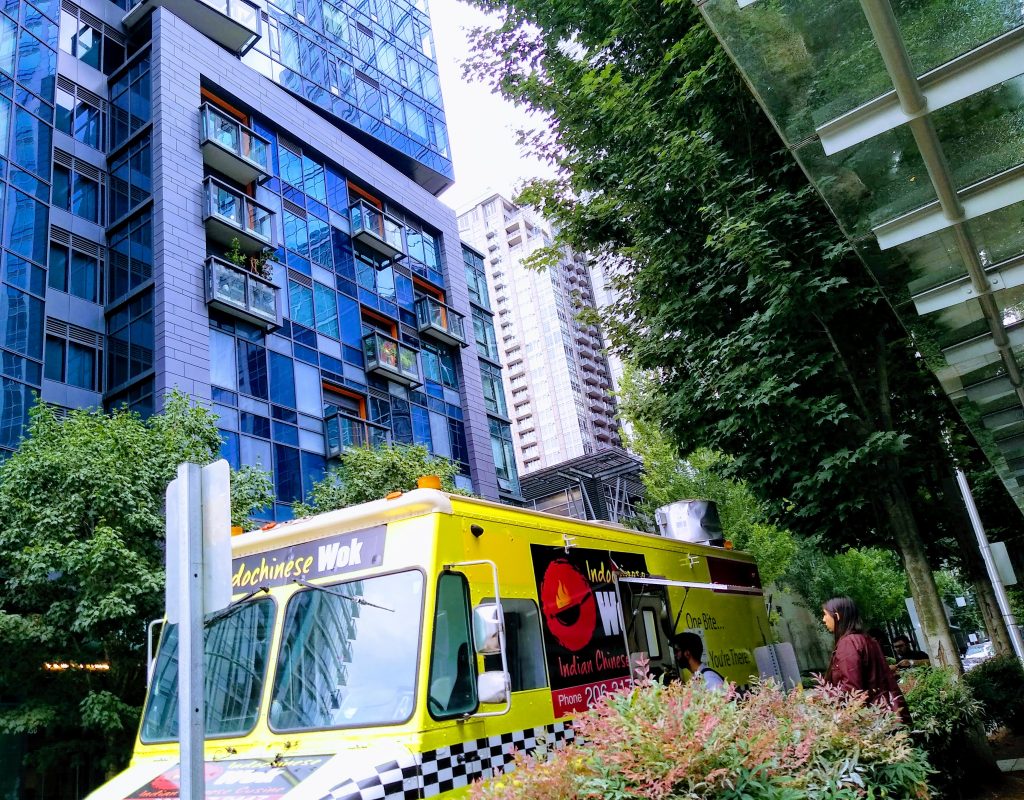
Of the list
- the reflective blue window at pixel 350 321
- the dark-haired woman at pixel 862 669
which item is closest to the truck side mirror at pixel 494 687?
the dark-haired woman at pixel 862 669

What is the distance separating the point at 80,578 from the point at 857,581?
1394 inches

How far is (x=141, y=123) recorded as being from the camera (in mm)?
22828

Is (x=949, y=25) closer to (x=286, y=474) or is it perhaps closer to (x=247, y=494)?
(x=247, y=494)

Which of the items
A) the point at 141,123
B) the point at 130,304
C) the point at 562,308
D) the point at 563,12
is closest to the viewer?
the point at 563,12

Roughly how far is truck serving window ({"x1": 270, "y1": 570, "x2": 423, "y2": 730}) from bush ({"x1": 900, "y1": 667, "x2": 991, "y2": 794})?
5118 millimetres

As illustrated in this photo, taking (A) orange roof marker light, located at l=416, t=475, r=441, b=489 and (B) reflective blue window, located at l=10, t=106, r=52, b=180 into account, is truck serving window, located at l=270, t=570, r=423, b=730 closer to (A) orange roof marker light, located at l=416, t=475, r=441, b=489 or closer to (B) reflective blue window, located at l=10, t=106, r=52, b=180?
(A) orange roof marker light, located at l=416, t=475, r=441, b=489

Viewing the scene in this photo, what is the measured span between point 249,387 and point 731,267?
635 inches

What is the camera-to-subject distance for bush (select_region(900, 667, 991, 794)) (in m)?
7.54

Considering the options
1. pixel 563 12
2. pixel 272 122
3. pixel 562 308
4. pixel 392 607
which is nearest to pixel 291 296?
pixel 272 122

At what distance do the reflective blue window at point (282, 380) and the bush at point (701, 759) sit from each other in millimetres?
20082

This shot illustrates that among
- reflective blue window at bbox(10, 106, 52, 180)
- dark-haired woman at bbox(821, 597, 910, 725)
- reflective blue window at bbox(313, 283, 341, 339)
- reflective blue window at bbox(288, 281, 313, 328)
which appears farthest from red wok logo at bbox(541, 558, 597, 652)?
reflective blue window at bbox(313, 283, 341, 339)

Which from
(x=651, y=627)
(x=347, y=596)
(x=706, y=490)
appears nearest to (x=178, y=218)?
(x=706, y=490)

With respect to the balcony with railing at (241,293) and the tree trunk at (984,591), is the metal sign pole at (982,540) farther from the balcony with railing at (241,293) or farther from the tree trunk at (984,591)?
the balcony with railing at (241,293)

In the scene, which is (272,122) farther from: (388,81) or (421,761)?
(421,761)
